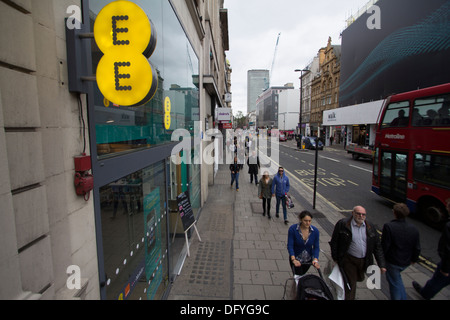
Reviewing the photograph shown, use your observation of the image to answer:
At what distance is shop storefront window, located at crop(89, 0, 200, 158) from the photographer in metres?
2.47

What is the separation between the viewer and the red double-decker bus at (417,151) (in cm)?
727

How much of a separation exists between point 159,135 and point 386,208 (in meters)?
9.73

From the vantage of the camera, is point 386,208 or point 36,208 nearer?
point 36,208

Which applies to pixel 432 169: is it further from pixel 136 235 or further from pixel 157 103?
pixel 136 235

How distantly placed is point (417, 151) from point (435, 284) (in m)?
5.52

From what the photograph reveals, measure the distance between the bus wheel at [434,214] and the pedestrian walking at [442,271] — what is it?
4.25 metres

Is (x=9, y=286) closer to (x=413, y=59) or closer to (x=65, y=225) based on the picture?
(x=65, y=225)

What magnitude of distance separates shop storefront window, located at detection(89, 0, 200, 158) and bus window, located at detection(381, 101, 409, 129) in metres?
7.81

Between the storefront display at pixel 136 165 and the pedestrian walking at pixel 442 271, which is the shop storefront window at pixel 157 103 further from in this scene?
the pedestrian walking at pixel 442 271

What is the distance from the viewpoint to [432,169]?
24.6 feet

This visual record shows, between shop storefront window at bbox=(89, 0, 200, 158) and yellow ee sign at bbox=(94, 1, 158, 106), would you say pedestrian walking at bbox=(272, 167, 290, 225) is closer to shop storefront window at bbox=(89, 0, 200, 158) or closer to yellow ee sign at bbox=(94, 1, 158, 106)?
shop storefront window at bbox=(89, 0, 200, 158)

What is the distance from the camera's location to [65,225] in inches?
75.7

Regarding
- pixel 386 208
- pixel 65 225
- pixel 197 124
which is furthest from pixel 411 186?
pixel 65 225

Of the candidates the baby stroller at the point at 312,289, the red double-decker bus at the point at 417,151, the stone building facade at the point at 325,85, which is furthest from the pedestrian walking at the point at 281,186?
the stone building facade at the point at 325,85
